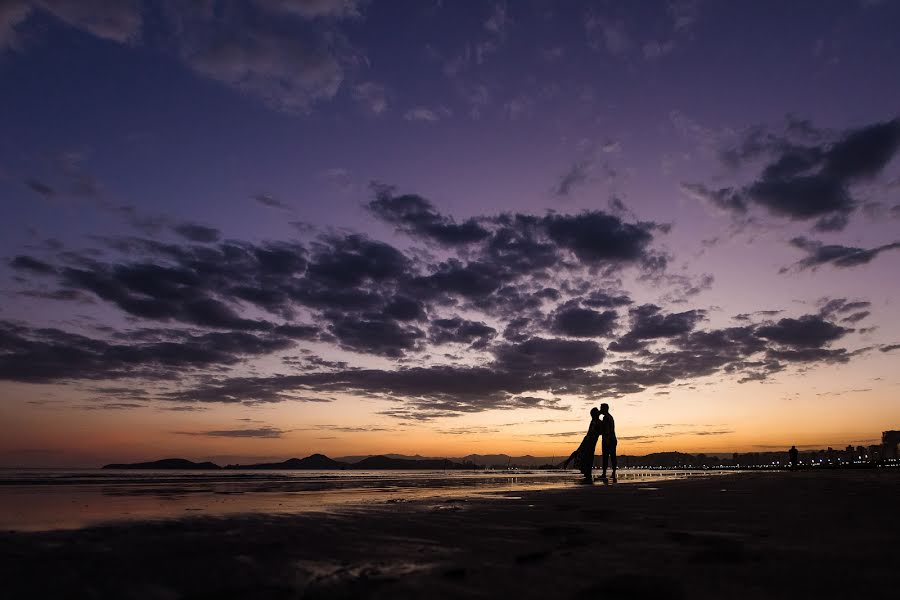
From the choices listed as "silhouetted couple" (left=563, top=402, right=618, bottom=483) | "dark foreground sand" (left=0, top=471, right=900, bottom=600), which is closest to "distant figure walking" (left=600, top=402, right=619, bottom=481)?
"silhouetted couple" (left=563, top=402, right=618, bottom=483)

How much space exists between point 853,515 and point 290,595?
8.57 meters

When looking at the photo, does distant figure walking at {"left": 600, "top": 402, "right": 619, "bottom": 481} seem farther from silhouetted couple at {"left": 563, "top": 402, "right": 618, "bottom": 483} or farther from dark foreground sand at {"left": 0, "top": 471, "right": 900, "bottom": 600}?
dark foreground sand at {"left": 0, "top": 471, "right": 900, "bottom": 600}

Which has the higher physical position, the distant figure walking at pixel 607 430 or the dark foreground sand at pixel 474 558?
the distant figure walking at pixel 607 430

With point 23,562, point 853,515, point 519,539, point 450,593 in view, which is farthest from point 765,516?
point 23,562

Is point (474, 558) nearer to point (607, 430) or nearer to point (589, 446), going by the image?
point (607, 430)

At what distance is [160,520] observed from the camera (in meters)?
8.82

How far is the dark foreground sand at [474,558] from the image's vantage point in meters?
3.61

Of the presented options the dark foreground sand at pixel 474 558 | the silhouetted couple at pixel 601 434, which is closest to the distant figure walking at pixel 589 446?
the silhouetted couple at pixel 601 434

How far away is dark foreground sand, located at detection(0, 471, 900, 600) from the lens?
361 cm

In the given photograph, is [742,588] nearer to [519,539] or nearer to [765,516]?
[519,539]

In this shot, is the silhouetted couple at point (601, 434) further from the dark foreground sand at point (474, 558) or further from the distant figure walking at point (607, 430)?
the dark foreground sand at point (474, 558)

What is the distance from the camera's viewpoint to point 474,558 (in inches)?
192

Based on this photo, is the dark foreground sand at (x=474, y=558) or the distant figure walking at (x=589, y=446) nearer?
the dark foreground sand at (x=474, y=558)

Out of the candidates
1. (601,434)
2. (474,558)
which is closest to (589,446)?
(601,434)
